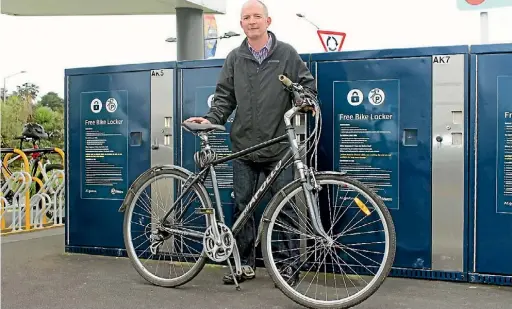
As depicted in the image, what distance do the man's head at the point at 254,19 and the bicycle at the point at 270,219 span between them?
0.45 metres

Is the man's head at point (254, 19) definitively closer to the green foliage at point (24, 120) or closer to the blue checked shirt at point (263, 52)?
the blue checked shirt at point (263, 52)

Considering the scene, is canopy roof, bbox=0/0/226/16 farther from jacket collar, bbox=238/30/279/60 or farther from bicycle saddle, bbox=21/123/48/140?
jacket collar, bbox=238/30/279/60

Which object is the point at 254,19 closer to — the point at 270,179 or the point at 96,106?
the point at 270,179

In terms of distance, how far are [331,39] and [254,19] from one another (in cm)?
669

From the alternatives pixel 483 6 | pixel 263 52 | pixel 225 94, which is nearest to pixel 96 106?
pixel 225 94

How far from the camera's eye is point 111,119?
5.92m

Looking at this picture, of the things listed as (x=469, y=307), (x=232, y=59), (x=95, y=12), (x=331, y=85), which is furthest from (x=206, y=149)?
(x=95, y=12)

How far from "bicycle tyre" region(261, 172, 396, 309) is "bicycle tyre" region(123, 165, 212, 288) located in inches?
22.5

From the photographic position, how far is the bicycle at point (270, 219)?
398cm

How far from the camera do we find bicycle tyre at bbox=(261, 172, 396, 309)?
12.7 ft

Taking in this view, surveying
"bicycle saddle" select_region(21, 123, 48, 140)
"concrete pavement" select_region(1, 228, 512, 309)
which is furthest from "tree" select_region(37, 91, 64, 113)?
"concrete pavement" select_region(1, 228, 512, 309)

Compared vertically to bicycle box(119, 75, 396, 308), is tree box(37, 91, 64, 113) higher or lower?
higher

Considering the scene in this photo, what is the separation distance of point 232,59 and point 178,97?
37.5 inches

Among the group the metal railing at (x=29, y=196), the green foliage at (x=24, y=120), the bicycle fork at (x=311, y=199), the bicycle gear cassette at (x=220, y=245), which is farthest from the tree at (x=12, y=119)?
the bicycle fork at (x=311, y=199)
